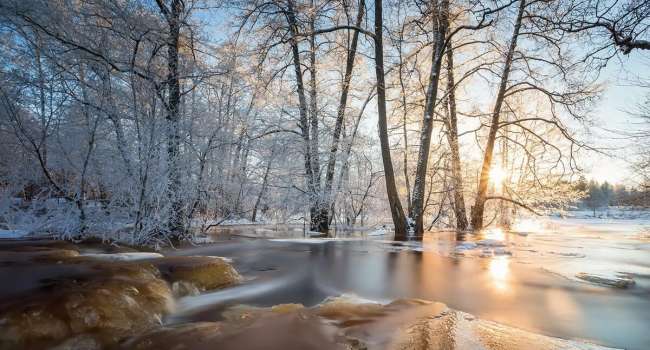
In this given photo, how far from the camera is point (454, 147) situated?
13.9m

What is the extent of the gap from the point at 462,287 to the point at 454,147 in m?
10.2

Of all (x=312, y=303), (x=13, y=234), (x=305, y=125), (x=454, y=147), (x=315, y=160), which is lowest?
(x=312, y=303)

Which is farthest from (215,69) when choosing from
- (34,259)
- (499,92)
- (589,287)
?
(499,92)

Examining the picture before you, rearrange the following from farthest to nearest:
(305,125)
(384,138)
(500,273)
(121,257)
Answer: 1. (305,125)
2. (384,138)
3. (500,273)
4. (121,257)

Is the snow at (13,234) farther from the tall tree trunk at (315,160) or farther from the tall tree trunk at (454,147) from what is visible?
the tall tree trunk at (454,147)

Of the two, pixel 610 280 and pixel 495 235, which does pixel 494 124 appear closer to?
pixel 495 235

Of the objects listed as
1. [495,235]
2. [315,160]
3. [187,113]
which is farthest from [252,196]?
[495,235]

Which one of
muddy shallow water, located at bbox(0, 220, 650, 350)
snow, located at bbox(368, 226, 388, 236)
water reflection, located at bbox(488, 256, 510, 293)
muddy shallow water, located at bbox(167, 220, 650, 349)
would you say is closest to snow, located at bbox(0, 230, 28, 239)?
muddy shallow water, located at bbox(0, 220, 650, 350)

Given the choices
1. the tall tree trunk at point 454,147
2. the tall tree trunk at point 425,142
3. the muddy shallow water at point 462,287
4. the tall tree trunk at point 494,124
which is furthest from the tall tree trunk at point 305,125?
the tall tree trunk at point 494,124

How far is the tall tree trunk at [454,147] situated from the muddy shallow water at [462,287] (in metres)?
6.16

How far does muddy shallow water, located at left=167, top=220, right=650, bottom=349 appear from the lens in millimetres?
3328

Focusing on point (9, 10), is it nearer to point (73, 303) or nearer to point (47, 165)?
point (47, 165)

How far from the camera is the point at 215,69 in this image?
27.9 feet

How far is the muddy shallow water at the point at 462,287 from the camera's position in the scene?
3.33m
